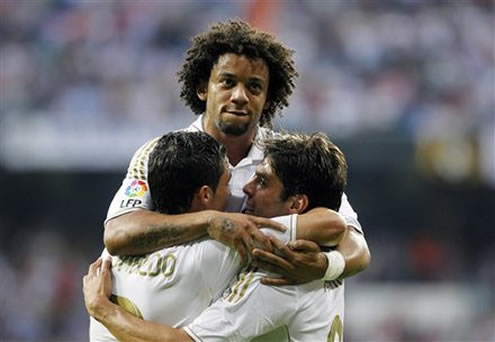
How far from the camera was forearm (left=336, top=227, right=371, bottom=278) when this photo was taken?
17.8 feet

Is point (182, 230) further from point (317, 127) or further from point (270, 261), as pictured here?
point (317, 127)

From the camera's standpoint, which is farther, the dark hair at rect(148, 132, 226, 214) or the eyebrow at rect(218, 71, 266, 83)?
the eyebrow at rect(218, 71, 266, 83)

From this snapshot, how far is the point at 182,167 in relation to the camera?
5109 millimetres

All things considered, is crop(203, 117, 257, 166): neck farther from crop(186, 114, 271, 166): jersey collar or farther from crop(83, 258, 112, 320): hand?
crop(83, 258, 112, 320): hand

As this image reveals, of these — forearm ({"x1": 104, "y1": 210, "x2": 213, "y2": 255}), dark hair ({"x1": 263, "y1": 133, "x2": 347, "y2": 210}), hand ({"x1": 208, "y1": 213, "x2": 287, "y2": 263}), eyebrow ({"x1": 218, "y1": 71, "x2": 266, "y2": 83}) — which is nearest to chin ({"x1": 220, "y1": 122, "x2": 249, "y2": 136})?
eyebrow ({"x1": 218, "y1": 71, "x2": 266, "y2": 83})

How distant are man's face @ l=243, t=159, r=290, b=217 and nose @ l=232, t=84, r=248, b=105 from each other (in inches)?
21.0

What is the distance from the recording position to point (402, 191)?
802 inches

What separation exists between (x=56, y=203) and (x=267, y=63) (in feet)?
48.6

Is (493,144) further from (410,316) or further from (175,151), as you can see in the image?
(175,151)

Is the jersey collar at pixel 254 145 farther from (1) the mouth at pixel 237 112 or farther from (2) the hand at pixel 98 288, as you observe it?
(2) the hand at pixel 98 288

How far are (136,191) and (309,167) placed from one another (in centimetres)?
78

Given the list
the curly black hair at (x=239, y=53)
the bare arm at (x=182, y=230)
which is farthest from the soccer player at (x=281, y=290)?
the curly black hair at (x=239, y=53)

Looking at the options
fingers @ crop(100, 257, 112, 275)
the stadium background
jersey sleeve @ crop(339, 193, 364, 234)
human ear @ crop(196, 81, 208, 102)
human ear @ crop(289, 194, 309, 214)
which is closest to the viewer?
human ear @ crop(289, 194, 309, 214)

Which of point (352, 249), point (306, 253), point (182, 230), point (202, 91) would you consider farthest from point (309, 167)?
point (202, 91)
